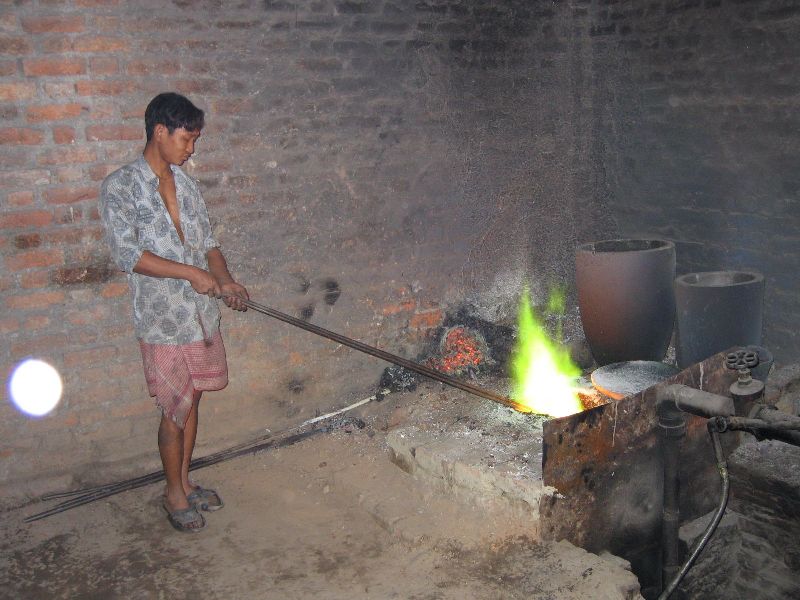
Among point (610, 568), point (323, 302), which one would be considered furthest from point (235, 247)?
point (610, 568)

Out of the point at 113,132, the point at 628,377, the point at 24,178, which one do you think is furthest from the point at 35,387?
the point at 628,377

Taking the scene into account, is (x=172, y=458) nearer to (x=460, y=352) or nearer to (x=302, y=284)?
(x=302, y=284)

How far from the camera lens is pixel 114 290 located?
4336mm

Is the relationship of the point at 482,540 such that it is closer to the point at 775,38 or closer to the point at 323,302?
the point at 323,302

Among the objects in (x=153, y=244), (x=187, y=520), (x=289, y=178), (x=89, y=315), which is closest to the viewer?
(x=153, y=244)

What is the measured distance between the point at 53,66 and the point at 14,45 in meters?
0.20

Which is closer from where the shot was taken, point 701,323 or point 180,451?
point 180,451

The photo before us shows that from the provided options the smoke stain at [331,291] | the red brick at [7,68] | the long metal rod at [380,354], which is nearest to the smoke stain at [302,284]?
the smoke stain at [331,291]

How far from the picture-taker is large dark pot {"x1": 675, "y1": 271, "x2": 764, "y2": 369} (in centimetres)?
495

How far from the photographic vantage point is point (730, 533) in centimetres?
421

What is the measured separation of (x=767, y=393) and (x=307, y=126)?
A: 3090 mm

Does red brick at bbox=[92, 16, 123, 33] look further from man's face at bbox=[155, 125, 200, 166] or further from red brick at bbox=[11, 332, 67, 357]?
red brick at bbox=[11, 332, 67, 357]

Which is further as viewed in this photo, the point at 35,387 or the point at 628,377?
the point at 628,377

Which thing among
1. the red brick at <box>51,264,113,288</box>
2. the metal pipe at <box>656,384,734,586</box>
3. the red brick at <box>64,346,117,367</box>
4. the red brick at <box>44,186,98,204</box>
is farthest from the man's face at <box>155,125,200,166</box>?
the metal pipe at <box>656,384,734,586</box>
